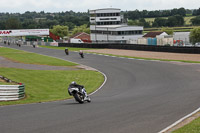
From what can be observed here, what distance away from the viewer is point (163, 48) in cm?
5434

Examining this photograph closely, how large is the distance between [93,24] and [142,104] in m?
107

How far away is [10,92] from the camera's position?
17859 mm

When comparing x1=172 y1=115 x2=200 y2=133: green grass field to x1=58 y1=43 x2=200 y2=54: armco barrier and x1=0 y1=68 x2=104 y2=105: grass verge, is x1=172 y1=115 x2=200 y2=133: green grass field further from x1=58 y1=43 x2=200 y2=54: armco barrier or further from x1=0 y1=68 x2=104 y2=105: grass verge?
x1=58 y1=43 x2=200 y2=54: armco barrier

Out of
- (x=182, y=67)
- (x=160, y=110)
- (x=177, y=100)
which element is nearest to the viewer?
(x=160, y=110)

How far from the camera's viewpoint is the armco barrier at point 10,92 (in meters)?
17.5

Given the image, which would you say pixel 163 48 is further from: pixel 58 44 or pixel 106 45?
pixel 58 44

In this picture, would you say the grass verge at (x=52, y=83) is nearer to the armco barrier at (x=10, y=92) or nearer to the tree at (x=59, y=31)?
the armco barrier at (x=10, y=92)

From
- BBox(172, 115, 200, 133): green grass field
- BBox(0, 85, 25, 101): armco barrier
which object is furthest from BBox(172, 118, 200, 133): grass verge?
BBox(0, 85, 25, 101): armco barrier

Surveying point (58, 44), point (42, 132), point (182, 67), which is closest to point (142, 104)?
point (42, 132)

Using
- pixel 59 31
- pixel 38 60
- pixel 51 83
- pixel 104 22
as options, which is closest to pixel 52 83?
pixel 51 83

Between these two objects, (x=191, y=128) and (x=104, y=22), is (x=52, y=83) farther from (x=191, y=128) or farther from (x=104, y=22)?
(x=104, y=22)

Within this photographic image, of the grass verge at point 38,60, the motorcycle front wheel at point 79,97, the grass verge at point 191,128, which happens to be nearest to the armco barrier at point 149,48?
the grass verge at point 38,60

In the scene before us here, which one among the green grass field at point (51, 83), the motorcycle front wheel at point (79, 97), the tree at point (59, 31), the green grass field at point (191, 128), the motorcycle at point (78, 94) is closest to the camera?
the green grass field at point (191, 128)

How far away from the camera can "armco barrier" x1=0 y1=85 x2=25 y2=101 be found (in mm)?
17531
